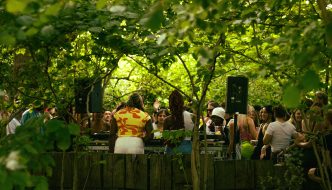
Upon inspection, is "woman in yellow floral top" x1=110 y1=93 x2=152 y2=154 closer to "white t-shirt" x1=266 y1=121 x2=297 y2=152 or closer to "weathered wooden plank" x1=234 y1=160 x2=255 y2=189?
"weathered wooden plank" x1=234 y1=160 x2=255 y2=189

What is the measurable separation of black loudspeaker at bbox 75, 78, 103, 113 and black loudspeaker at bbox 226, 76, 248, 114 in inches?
87.5

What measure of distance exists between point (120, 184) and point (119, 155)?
0.38m

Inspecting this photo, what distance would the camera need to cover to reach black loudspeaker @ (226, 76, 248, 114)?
42.4 ft

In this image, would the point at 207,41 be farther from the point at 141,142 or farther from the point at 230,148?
the point at 230,148

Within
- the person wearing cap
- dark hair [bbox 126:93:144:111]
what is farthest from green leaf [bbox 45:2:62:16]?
the person wearing cap

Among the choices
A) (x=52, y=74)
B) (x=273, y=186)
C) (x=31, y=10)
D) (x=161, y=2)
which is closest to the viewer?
(x=161, y=2)

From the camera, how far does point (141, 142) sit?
36.5 ft

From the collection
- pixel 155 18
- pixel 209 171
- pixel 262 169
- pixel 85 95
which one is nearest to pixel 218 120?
pixel 262 169

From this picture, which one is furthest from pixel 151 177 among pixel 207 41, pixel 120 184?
pixel 207 41

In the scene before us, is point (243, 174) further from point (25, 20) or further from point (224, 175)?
point (25, 20)

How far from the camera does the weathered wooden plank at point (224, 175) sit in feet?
34.0

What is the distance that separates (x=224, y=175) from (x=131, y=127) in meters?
1.45

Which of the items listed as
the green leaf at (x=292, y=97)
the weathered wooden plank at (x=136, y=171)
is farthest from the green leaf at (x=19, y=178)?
the weathered wooden plank at (x=136, y=171)

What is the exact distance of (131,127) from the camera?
10.9 meters
